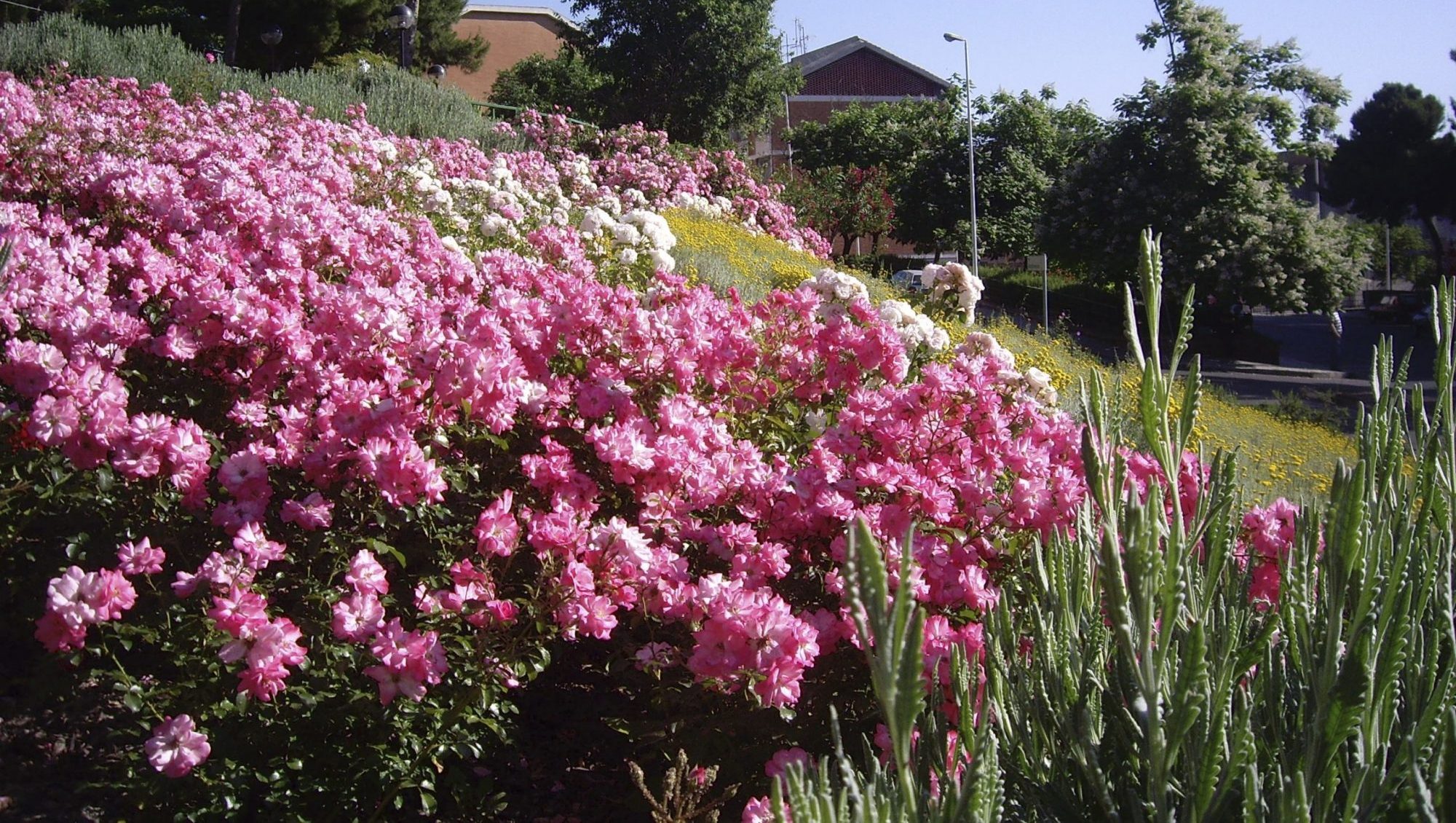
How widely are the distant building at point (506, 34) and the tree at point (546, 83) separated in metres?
4.59

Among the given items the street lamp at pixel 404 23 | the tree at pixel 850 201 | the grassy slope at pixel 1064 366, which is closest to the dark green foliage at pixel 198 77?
the street lamp at pixel 404 23

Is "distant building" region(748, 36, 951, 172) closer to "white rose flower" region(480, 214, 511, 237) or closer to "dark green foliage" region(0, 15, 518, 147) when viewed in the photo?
"dark green foliage" region(0, 15, 518, 147)

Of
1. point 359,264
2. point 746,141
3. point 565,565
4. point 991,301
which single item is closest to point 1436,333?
point 565,565

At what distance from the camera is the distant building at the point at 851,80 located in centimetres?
5419

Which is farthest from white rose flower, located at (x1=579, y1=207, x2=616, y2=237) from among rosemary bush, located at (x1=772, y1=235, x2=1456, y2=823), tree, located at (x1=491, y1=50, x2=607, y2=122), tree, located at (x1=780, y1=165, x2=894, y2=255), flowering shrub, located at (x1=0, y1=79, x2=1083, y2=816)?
tree, located at (x1=491, y1=50, x2=607, y2=122)

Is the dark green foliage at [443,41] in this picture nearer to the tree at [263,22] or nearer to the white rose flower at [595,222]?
the tree at [263,22]

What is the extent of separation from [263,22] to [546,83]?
17.7m

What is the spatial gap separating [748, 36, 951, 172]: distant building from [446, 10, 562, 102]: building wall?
11.4 meters

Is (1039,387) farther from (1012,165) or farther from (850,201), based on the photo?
(1012,165)

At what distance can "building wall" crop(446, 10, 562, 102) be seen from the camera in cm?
5200

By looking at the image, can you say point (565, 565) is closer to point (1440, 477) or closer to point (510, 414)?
point (510, 414)

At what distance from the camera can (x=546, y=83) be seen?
43312 millimetres

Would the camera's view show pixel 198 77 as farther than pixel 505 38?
No

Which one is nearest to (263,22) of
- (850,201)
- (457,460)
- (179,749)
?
(850,201)
